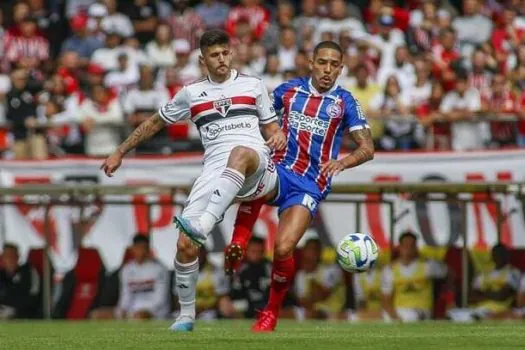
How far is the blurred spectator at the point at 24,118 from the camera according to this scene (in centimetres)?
2330

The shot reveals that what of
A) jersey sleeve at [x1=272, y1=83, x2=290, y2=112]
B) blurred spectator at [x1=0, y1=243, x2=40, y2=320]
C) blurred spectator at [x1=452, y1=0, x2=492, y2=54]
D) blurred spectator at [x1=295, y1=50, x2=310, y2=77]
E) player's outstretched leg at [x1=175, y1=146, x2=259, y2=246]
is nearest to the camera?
player's outstretched leg at [x1=175, y1=146, x2=259, y2=246]

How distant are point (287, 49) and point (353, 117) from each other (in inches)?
451

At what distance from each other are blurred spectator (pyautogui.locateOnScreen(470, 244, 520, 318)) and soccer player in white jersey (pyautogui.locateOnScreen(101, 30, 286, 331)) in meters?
7.63

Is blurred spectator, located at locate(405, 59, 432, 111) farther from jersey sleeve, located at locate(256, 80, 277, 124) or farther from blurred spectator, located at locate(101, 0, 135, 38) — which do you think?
jersey sleeve, located at locate(256, 80, 277, 124)

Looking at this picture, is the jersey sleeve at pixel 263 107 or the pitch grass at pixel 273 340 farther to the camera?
the jersey sleeve at pixel 263 107

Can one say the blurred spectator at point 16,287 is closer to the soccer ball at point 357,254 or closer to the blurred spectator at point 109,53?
the blurred spectator at point 109,53

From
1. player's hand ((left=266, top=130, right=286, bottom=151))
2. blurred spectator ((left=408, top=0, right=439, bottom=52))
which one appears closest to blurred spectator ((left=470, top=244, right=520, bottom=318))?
blurred spectator ((left=408, top=0, right=439, bottom=52))

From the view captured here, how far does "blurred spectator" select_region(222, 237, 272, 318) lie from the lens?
2098 cm

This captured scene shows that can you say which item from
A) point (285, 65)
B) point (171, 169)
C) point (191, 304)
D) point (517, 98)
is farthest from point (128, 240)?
point (191, 304)

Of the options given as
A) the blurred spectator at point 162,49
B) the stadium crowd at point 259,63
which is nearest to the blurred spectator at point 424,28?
the stadium crowd at point 259,63

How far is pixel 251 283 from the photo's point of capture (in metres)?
21.0

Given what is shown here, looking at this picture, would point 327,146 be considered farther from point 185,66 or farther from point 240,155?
point 185,66

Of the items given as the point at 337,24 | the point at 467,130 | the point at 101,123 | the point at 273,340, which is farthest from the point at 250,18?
the point at 273,340

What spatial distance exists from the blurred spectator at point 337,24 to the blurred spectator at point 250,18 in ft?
3.10
